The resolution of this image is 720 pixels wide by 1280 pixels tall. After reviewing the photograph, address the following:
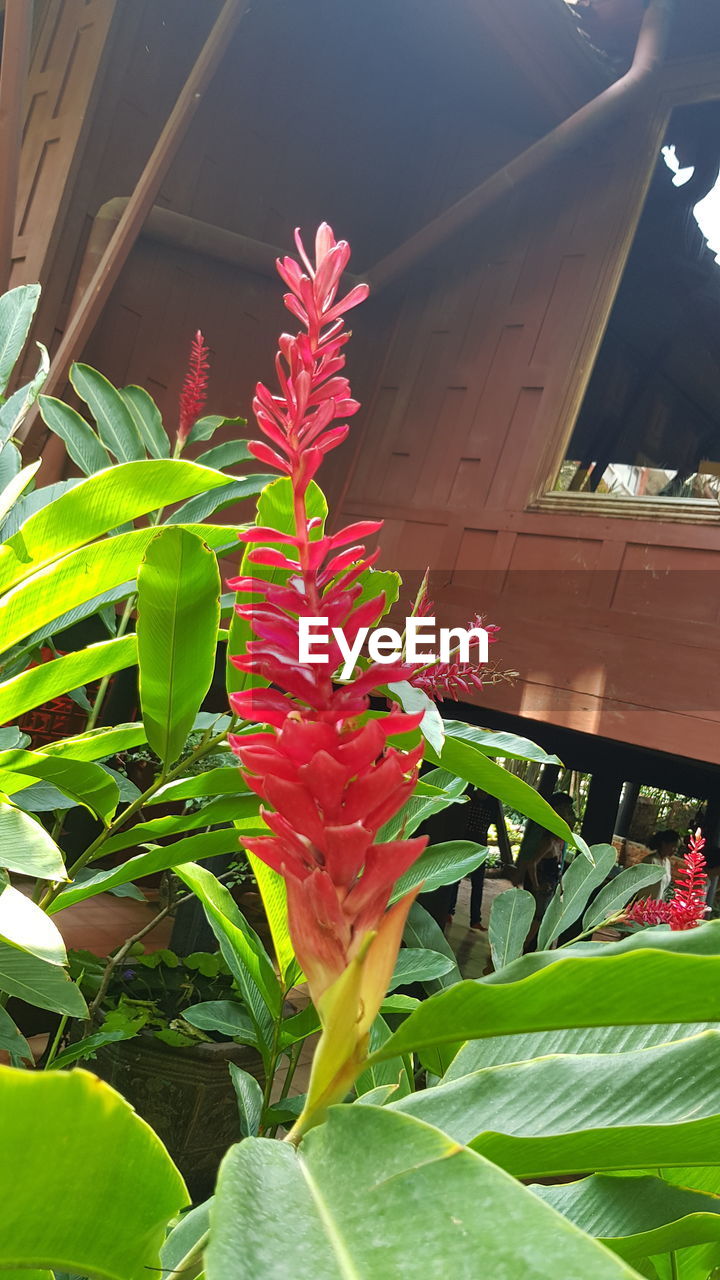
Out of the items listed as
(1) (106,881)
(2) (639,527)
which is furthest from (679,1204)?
(2) (639,527)

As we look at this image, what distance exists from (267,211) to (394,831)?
3125 mm

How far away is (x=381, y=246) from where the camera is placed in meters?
3.81

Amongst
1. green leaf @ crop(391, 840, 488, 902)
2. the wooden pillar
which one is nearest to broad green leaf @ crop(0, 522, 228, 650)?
green leaf @ crop(391, 840, 488, 902)

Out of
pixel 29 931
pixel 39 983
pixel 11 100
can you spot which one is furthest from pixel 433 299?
pixel 29 931

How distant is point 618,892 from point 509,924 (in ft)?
0.63

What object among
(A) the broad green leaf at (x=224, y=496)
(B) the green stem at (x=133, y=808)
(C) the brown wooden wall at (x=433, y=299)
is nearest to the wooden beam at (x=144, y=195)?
(C) the brown wooden wall at (x=433, y=299)

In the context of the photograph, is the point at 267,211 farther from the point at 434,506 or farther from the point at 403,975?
the point at 403,975

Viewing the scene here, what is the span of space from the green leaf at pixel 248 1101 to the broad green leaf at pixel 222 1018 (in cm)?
20

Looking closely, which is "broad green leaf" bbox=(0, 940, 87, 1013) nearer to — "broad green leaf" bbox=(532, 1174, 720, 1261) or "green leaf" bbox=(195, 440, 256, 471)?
"broad green leaf" bbox=(532, 1174, 720, 1261)

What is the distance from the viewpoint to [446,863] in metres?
1.25

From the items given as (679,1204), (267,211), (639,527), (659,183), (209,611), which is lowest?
(679,1204)

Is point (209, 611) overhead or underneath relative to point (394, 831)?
overhead

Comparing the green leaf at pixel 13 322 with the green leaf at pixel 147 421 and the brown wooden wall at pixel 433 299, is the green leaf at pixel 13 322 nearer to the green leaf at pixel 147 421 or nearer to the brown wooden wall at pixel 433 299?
the green leaf at pixel 147 421

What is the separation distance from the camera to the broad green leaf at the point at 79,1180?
0.30m
